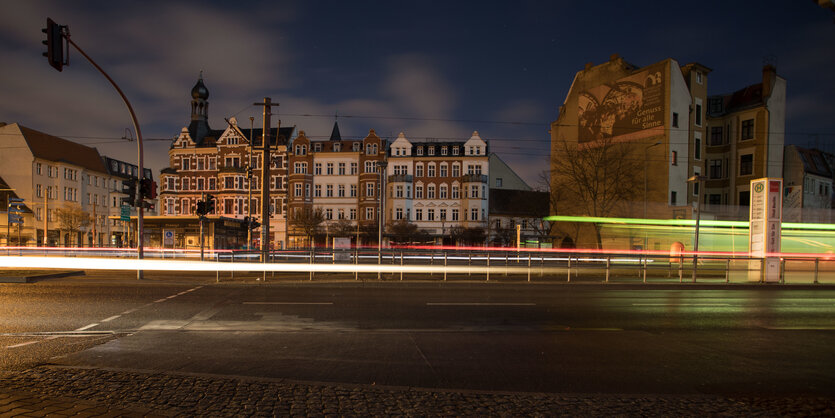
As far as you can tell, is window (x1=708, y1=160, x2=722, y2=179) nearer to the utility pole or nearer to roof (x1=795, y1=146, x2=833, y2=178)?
roof (x1=795, y1=146, x2=833, y2=178)

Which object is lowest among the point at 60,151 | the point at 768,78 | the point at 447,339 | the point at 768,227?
the point at 447,339

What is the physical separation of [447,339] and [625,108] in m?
42.4

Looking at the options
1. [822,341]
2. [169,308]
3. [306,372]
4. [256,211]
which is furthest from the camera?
[256,211]

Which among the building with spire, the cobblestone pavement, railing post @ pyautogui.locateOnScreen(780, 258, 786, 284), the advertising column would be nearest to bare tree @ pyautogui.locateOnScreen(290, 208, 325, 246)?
the building with spire

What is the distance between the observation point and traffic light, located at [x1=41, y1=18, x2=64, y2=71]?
1298 centimetres

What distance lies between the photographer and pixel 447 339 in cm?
823

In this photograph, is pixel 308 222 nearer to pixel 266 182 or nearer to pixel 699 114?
pixel 266 182

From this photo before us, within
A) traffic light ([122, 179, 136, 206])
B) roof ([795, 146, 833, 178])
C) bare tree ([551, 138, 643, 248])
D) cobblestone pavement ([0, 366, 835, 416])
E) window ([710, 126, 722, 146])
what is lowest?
cobblestone pavement ([0, 366, 835, 416])

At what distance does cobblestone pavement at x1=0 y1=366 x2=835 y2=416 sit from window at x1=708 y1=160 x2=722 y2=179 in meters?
48.9

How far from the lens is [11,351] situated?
23.0ft

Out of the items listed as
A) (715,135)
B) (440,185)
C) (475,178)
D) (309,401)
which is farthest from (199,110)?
(309,401)

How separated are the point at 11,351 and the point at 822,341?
1329 cm

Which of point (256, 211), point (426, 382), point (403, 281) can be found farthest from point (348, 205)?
point (426, 382)

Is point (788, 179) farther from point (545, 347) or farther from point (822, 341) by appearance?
point (545, 347)
